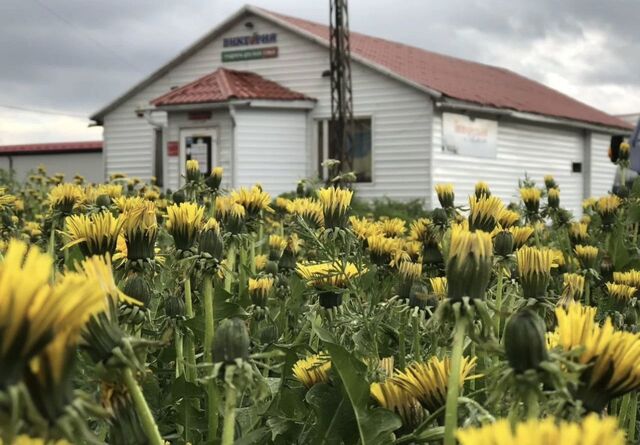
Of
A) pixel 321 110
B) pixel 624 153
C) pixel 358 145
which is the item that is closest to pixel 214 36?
pixel 321 110

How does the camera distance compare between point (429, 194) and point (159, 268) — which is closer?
point (159, 268)

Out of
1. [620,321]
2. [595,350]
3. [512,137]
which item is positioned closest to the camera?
[595,350]

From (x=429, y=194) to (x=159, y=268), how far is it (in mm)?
17025

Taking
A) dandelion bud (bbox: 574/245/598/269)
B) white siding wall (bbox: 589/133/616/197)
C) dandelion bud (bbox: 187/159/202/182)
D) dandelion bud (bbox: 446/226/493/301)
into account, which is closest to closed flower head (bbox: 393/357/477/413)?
dandelion bud (bbox: 446/226/493/301)

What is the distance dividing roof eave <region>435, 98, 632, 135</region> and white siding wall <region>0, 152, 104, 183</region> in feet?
72.5

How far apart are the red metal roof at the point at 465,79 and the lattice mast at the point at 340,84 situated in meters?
1.16

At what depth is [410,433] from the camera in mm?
1223

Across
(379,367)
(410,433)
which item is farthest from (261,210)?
(410,433)

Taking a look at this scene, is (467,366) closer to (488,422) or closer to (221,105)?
(488,422)

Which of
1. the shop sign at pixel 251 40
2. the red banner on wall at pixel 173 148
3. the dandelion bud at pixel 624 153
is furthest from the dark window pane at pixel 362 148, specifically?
the dandelion bud at pixel 624 153

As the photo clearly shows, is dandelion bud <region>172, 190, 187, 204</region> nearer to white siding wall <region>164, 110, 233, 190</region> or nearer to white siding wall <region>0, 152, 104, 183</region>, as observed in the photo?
white siding wall <region>164, 110, 233, 190</region>

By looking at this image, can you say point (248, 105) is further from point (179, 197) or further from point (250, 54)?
point (179, 197)

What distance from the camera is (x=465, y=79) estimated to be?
2302 cm

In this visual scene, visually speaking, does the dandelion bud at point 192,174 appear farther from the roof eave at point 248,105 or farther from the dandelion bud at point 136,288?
the roof eave at point 248,105
